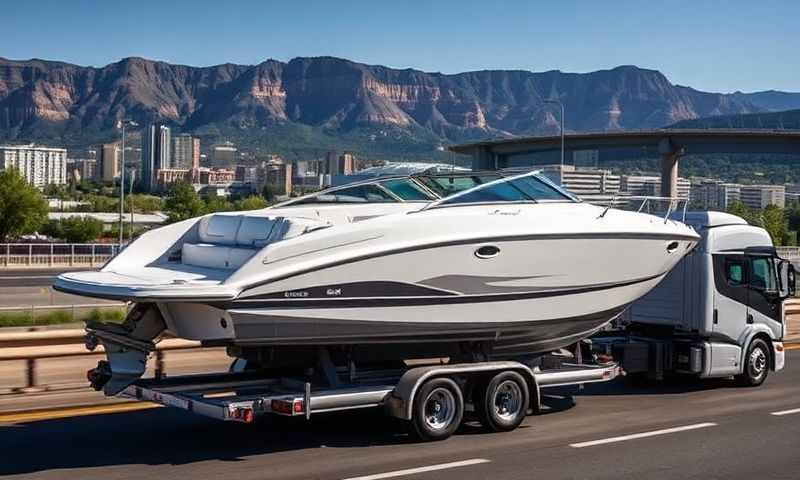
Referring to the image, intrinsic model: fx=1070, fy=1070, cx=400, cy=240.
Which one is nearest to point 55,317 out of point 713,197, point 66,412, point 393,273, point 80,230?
point 66,412

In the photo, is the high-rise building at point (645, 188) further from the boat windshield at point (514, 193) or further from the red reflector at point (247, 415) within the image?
the red reflector at point (247, 415)

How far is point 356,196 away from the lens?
12203 mm

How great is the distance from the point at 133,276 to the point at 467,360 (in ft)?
12.7

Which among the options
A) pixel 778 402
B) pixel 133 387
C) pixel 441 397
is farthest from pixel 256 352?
pixel 778 402

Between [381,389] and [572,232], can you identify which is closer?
[381,389]

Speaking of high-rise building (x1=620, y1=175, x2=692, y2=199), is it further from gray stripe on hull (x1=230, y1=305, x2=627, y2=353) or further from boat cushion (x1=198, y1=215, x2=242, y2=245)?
boat cushion (x1=198, y1=215, x2=242, y2=245)

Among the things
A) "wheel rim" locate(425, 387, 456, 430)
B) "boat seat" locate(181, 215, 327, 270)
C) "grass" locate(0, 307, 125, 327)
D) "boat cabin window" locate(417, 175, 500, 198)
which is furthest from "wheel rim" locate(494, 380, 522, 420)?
"grass" locate(0, 307, 125, 327)

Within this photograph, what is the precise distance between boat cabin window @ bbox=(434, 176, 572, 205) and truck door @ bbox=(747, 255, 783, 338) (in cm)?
443

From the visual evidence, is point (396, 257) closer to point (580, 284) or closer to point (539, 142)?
point (580, 284)

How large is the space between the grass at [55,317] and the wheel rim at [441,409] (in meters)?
14.9

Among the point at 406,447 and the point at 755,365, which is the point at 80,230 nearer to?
the point at 755,365

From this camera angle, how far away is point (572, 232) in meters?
12.3

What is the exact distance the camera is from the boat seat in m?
10.9

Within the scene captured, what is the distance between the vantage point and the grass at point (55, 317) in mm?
25281
